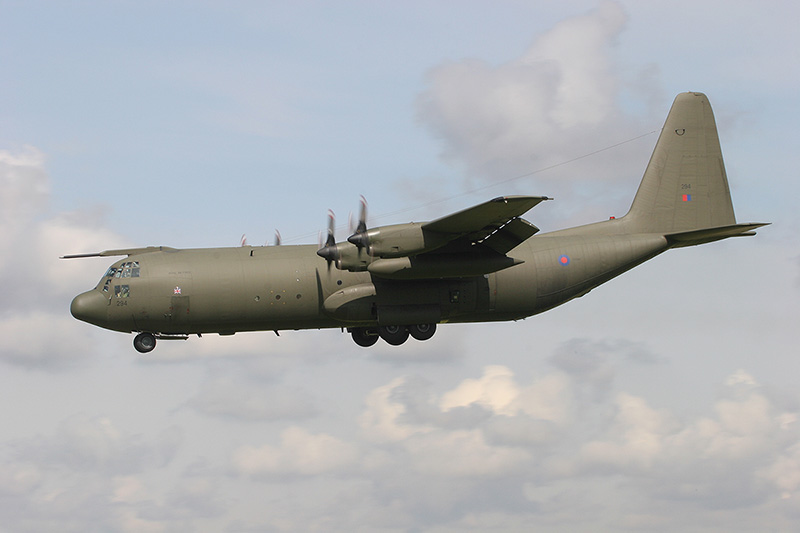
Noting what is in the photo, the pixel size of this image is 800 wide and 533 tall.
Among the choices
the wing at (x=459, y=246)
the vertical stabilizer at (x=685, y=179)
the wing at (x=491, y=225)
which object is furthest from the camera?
the vertical stabilizer at (x=685, y=179)

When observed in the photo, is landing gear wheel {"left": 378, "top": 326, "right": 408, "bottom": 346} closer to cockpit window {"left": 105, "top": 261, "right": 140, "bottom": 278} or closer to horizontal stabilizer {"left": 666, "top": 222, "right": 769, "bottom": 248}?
cockpit window {"left": 105, "top": 261, "right": 140, "bottom": 278}

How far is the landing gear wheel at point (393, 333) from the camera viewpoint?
29094mm

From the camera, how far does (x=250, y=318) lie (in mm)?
27828

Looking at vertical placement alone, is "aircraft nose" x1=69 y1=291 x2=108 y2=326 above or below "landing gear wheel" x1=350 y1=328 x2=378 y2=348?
above

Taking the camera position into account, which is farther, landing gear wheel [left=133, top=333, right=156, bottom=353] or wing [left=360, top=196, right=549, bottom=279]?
landing gear wheel [left=133, top=333, right=156, bottom=353]

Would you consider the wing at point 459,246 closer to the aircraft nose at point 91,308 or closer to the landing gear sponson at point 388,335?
the landing gear sponson at point 388,335

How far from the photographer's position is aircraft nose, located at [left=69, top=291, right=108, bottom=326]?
27.5m

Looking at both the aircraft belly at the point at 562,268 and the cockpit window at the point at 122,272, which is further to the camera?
the aircraft belly at the point at 562,268

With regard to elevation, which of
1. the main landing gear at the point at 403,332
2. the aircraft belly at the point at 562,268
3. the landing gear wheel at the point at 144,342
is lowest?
the main landing gear at the point at 403,332

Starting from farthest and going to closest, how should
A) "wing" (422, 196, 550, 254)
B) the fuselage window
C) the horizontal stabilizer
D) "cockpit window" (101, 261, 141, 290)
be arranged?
the horizontal stabilizer < "cockpit window" (101, 261, 141, 290) < the fuselage window < "wing" (422, 196, 550, 254)

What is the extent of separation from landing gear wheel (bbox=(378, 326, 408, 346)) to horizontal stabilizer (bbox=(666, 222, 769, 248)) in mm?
9203

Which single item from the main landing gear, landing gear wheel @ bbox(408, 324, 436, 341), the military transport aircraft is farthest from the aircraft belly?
the main landing gear

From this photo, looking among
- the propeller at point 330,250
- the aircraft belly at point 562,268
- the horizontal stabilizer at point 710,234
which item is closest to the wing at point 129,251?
the propeller at point 330,250

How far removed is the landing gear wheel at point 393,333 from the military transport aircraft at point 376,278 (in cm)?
4
